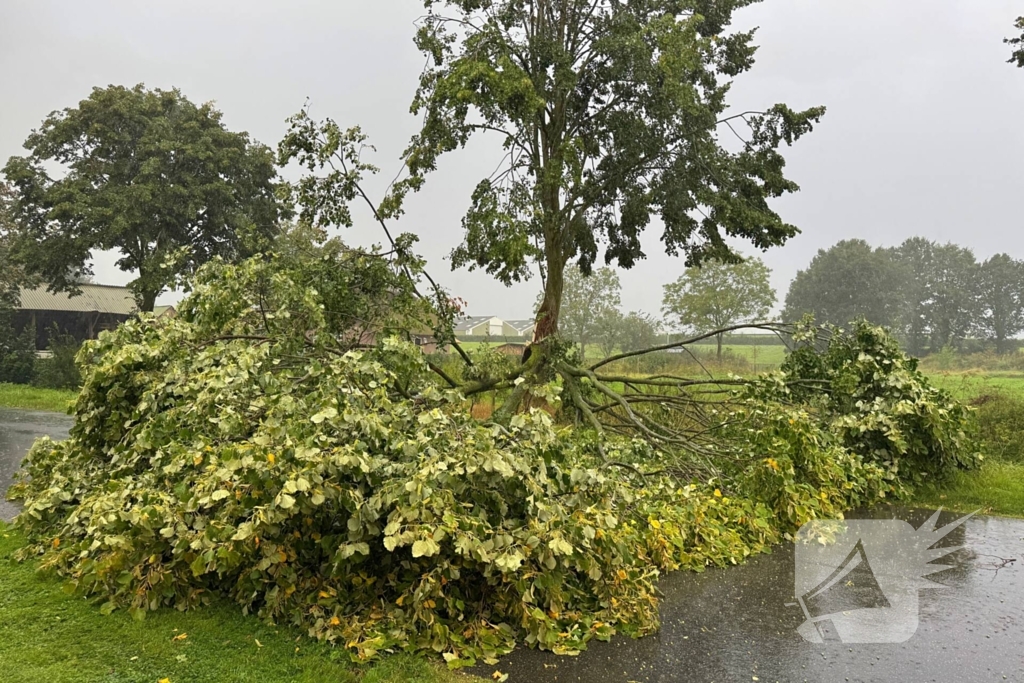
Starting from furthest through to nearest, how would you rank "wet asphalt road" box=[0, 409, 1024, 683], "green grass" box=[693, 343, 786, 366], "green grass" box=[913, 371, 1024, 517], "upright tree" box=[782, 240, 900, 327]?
"upright tree" box=[782, 240, 900, 327] → "green grass" box=[693, 343, 786, 366] → "green grass" box=[913, 371, 1024, 517] → "wet asphalt road" box=[0, 409, 1024, 683]

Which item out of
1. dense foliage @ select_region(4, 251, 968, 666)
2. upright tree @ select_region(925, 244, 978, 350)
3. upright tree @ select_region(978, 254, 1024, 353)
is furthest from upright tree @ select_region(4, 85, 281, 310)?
upright tree @ select_region(978, 254, 1024, 353)

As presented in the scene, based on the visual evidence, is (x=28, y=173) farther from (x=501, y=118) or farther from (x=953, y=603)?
(x=953, y=603)

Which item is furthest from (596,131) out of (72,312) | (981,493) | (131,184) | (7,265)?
(72,312)

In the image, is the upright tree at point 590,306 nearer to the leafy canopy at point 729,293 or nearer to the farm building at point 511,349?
the leafy canopy at point 729,293

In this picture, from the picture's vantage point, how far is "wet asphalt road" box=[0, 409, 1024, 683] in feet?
10.7

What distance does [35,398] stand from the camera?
50.0ft

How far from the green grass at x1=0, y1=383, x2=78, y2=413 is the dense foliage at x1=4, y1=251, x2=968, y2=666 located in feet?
32.1

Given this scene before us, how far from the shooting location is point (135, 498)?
13.2 ft

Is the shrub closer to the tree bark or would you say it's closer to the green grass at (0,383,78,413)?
the green grass at (0,383,78,413)

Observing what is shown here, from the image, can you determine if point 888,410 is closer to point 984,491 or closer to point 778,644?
point 984,491

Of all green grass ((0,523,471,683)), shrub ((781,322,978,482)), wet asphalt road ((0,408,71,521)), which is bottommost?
green grass ((0,523,471,683))

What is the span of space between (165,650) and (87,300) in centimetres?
3138

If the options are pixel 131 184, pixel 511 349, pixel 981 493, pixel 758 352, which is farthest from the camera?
pixel 758 352

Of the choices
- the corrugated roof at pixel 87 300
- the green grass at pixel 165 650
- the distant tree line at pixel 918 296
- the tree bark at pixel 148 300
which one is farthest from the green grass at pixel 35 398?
the distant tree line at pixel 918 296
